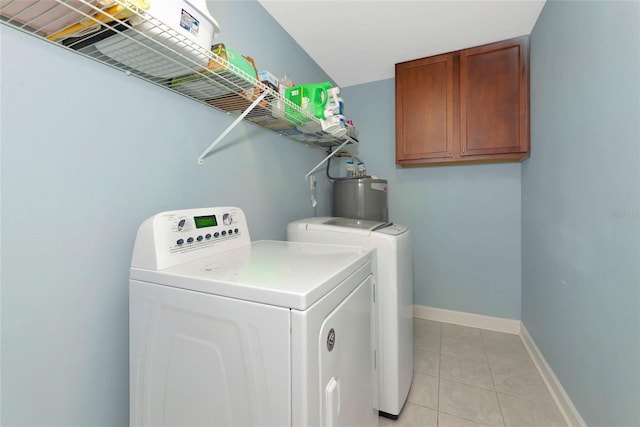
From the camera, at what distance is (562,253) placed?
1.57 metres

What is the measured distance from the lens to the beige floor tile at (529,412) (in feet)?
4.74

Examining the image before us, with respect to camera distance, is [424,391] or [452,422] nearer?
[452,422]

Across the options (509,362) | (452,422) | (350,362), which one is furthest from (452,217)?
(350,362)

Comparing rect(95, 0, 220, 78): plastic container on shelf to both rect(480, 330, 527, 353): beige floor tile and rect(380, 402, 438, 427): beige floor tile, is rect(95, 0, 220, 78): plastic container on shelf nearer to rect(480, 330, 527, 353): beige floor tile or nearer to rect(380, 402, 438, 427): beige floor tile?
rect(380, 402, 438, 427): beige floor tile

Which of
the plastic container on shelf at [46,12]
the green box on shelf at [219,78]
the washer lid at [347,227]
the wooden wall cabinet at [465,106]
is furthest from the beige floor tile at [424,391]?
the plastic container on shelf at [46,12]

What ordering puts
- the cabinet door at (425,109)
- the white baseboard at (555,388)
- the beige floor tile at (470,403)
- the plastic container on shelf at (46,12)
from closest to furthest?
the plastic container on shelf at (46,12)
the white baseboard at (555,388)
the beige floor tile at (470,403)
the cabinet door at (425,109)

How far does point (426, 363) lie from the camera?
1.99 metres

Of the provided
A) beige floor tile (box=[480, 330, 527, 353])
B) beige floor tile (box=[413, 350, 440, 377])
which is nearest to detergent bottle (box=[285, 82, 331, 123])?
beige floor tile (box=[413, 350, 440, 377])

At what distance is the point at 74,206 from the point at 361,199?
178 centimetres

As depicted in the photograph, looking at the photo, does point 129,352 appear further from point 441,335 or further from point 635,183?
point 441,335

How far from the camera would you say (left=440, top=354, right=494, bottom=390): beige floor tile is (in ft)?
5.82

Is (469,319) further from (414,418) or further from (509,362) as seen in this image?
(414,418)

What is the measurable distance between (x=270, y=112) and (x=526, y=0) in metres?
1.84

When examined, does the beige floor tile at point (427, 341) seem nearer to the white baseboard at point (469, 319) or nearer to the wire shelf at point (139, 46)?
the white baseboard at point (469, 319)
